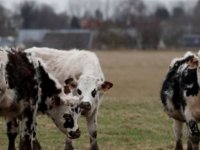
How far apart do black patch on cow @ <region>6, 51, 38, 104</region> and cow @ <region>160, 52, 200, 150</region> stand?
2765mm

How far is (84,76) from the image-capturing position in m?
12.4

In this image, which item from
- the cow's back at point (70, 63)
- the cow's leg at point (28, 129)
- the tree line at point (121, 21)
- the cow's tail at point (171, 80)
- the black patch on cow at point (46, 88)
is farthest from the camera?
the tree line at point (121, 21)

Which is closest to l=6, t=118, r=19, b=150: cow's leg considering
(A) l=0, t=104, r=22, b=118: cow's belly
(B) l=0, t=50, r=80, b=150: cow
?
(B) l=0, t=50, r=80, b=150: cow

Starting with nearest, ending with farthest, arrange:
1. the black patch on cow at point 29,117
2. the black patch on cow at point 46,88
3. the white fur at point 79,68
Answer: the black patch on cow at point 29,117 → the black patch on cow at point 46,88 → the white fur at point 79,68

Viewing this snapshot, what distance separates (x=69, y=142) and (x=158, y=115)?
7.55 m

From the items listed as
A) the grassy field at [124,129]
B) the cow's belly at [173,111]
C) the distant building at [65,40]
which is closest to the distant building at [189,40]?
the distant building at [65,40]

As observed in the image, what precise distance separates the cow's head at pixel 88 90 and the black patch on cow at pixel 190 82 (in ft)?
5.33

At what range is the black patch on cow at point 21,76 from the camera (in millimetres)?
10461

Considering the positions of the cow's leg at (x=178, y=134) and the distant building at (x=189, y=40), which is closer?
the cow's leg at (x=178, y=134)

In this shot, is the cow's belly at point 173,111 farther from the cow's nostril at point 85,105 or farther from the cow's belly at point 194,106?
the cow's nostril at point 85,105

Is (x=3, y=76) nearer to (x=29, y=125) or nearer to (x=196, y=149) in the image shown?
(x=29, y=125)

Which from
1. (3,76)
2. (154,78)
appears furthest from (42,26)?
(3,76)

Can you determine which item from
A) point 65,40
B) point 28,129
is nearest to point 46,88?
point 28,129

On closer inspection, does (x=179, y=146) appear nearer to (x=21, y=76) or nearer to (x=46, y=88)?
(x=46, y=88)
